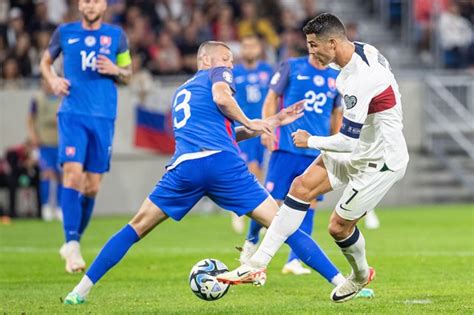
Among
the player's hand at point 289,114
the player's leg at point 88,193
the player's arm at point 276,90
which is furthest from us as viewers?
the player's leg at point 88,193

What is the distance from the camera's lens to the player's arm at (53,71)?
540 inches

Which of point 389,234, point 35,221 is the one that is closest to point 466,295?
point 389,234

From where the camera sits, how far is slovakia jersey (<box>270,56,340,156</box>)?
13070 millimetres

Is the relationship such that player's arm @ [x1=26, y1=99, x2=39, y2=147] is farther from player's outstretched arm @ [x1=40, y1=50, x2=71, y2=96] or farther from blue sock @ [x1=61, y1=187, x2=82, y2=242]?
blue sock @ [x1=61, y1=187, x2=82, y2=242]

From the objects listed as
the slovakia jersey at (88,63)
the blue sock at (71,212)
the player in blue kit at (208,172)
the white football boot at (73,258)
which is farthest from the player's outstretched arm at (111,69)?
the player in blue kit at (208,172)

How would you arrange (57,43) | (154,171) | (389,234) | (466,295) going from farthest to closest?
(154,171), (389,234), (57,43), (466,295)

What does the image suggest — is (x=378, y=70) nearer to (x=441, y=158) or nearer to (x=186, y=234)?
(x=186, y=234)

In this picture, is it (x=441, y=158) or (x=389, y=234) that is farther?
(x=441, y=158)

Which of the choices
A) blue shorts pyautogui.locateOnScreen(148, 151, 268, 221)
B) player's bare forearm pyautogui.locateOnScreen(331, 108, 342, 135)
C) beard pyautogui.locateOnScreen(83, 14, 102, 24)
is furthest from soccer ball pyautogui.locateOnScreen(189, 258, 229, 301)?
beard pyautogui.locateOnScreen(83, 14, 102, 24)

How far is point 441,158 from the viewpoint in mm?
26141

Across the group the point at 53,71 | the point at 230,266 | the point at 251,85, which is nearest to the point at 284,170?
the point at 230,266

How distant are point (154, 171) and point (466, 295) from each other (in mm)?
14764

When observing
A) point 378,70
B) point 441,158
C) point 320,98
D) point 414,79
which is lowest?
point 441,158

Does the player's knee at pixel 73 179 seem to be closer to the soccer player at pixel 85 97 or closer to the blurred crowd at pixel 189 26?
the soccer player at pixel 85 97
